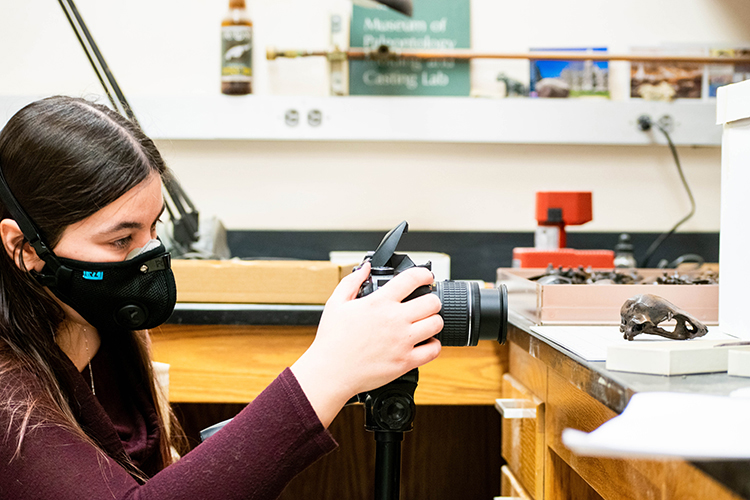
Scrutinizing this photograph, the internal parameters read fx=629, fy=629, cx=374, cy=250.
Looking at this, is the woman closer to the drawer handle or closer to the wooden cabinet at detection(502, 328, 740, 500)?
the wooden cabinet at detection(502, 328, 740, 500)

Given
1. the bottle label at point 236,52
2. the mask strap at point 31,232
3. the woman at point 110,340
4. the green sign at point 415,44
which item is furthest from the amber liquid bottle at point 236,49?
the mask strap at point 31,232

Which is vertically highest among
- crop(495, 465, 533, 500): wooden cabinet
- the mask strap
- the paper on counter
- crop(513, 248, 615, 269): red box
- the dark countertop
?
the mask strap

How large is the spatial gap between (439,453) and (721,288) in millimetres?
822

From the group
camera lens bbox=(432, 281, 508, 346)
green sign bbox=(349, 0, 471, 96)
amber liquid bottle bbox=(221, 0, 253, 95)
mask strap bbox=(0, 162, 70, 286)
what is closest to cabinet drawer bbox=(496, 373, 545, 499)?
camera lens bbox=(432, 281, 508, 346)

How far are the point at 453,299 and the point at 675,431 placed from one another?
11.1 inches

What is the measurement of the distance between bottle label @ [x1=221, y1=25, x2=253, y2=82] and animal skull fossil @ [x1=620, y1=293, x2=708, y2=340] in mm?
1162

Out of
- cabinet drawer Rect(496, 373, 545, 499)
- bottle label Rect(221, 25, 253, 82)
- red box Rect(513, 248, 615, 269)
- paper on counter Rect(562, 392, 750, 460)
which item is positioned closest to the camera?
paper on counter Rect(562, 392, 750, 460)

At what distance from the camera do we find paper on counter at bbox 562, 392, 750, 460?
0.35m

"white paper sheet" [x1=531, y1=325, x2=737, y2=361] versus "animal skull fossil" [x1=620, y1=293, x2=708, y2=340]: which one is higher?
"animal skull fossil" [x1=620, y1=293, x2=708, y2=340]

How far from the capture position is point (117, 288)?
680mm

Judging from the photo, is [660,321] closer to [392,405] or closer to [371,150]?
[392,405]

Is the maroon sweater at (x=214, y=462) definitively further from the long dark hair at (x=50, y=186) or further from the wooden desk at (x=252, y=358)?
the wooden desk at (x=252, y=358)

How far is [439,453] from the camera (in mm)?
1397

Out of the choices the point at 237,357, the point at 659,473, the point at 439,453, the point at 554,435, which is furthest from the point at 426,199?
the point at 659,473
